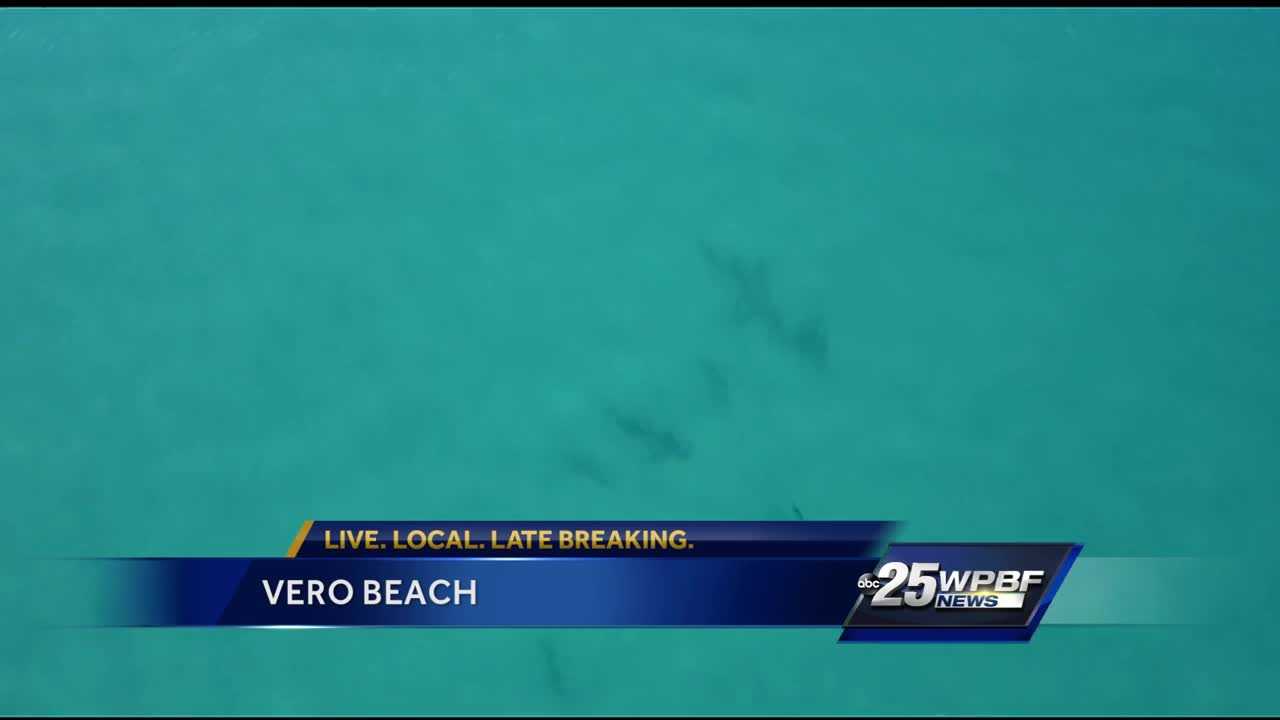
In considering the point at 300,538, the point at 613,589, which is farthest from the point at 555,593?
the point at 300,538

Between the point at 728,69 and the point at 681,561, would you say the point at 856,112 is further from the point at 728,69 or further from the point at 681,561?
the point at 681,561

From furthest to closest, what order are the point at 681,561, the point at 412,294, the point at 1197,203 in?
the point at 1197,203
the point at 412,294
the point at 681,561

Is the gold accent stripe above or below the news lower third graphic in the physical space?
above

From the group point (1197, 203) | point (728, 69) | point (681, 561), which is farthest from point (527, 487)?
point (1197, 203)

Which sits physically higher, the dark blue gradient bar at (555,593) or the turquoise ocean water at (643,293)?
the turquoise ocean water at (643,293)
